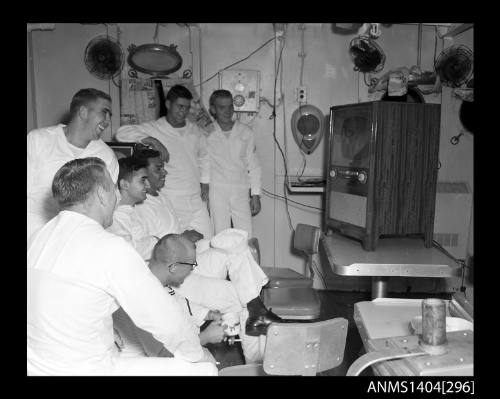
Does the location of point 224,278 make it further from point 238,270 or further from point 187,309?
point 187,309

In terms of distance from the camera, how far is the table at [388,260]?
9.66ft

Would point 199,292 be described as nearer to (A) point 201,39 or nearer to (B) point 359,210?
(B) point 359,210

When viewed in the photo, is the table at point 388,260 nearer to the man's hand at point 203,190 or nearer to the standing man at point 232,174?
the standing man at point 232,174

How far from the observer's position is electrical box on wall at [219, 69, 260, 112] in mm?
4723

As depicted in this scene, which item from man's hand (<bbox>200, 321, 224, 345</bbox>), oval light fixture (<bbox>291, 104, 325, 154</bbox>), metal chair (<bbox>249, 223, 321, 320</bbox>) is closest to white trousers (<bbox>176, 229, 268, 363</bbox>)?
metal chair (<bbox>249, 223, 321, 320</bbox>)

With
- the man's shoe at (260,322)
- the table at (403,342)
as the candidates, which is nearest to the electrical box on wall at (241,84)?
the man's shoe at (260,322)

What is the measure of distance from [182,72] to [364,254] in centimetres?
258

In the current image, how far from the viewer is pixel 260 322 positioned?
10.1 feet

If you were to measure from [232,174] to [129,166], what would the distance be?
1484 mm

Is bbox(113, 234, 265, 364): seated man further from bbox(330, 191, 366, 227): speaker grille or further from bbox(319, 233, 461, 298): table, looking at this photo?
bbox(330, 191, 366, 227): speaker grille

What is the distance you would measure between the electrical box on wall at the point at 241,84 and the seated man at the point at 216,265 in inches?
66.3

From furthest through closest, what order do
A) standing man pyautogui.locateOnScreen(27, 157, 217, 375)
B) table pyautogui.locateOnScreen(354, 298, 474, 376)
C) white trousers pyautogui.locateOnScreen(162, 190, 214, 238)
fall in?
white trousers pyautogui.locateOnScreen(162, 190, 214, 238) < standing man pyautogui.locateOnScreen(27, 157, 217, 375) < table pyautogui.locateOnScreen(354, 298, 474, 376)

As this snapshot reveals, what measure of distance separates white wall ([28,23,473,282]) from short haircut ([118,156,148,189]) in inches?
66.4


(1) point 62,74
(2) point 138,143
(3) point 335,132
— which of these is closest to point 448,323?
(3) point 335,132
